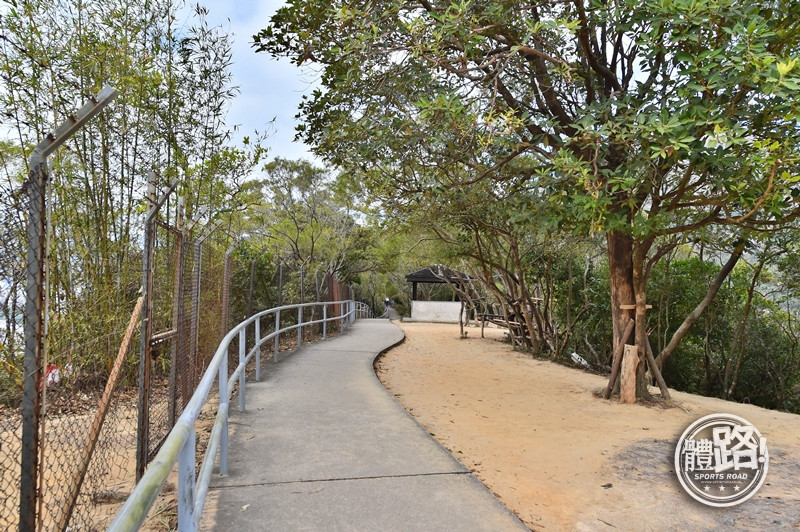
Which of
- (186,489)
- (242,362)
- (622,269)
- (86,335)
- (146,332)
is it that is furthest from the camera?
(622,269)

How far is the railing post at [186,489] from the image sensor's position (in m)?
1.75

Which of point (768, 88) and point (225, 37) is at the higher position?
point (225, 37)

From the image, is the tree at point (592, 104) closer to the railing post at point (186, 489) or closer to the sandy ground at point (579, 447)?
the sandy ground at point (579, 447)

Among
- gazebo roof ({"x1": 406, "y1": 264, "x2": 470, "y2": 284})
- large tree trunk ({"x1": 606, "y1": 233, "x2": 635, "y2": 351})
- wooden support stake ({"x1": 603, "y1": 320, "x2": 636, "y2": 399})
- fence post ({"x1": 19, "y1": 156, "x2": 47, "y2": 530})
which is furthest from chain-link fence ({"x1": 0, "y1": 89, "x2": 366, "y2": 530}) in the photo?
gazebo roof ({"x1": 406, "y1": 264, "x2": 470, "y2": 284})

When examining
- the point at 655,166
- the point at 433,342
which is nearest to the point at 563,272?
the point at 433,342

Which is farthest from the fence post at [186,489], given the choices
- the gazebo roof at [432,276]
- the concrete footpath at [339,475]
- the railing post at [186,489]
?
the gazebo roof at [432,276]

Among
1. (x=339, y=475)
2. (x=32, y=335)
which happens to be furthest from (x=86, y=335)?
(x=32, y=335)

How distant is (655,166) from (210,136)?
567 centimetres

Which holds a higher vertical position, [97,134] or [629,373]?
[97,134]

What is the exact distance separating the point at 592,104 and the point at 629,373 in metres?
4.25

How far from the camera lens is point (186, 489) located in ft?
5.82

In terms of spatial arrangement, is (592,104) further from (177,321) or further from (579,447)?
(177,321)

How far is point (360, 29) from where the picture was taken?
6.48 metres

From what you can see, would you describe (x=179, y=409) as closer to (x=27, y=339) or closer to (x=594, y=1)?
(x=27, y=339)
